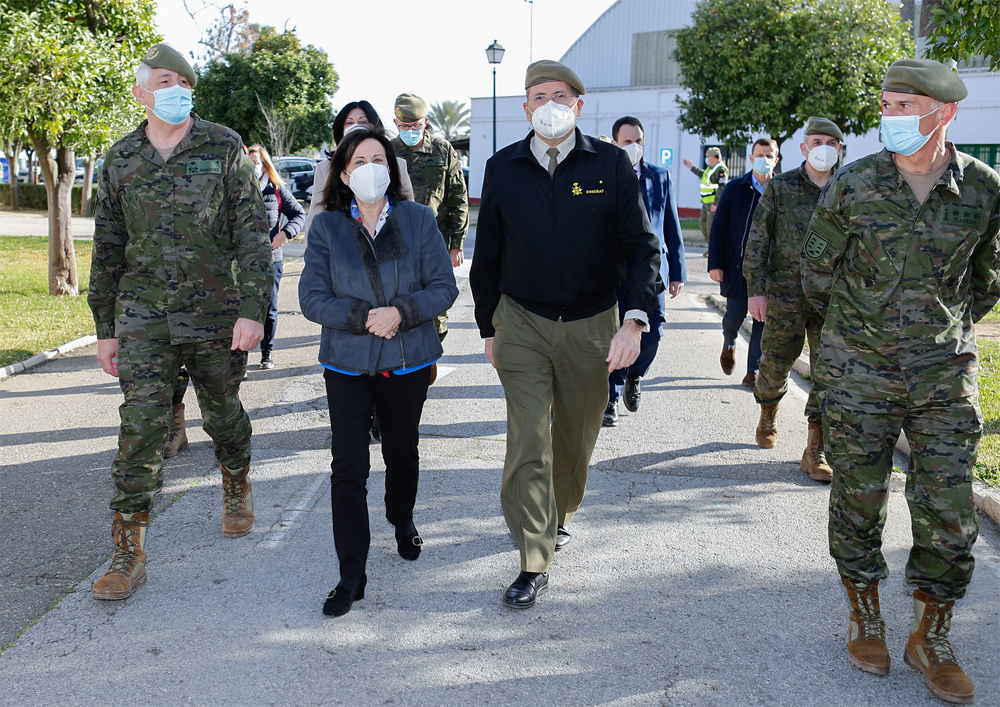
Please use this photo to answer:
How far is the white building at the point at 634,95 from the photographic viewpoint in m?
37.7

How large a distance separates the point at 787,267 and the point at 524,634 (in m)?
3.27

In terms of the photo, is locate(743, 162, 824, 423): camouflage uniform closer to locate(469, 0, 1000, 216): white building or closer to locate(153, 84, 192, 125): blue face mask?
locate(153, 84, 192, 125): blue face mask

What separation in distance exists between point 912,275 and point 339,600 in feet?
8.51

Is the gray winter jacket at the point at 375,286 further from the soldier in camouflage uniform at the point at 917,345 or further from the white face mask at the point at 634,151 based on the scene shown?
the white face mask at the point at 634,151

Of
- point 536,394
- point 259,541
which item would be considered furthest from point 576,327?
point 259,541

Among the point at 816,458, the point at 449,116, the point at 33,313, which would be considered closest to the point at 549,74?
the point at 816,458

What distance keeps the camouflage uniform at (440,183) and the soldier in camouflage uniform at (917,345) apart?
162 inches

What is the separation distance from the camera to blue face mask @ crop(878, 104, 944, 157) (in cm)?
338

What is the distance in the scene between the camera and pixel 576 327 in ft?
13.6

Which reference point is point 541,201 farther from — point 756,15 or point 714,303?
point 756,15

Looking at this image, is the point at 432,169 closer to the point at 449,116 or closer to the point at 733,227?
the point at 733,227

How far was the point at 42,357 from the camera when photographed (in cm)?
941

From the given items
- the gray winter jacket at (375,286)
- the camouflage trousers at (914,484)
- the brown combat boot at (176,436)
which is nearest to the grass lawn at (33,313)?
the brown combat boot at (176,436)

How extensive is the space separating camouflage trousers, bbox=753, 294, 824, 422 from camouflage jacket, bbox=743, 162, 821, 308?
70mm
